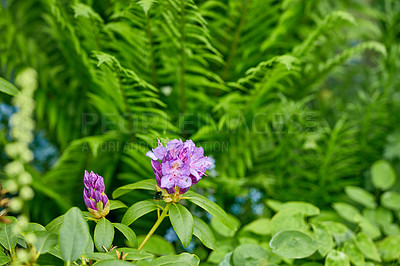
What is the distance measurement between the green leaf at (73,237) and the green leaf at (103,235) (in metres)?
0.08

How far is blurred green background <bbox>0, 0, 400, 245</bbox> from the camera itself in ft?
3.57

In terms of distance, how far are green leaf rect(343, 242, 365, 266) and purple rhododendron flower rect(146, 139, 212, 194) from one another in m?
0.45

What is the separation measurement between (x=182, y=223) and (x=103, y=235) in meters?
0.14

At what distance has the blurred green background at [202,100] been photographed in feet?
3.57

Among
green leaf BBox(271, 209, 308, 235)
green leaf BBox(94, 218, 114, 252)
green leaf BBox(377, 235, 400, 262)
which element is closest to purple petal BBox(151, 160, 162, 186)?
green leaf BBox(94, 218, 114, 252)

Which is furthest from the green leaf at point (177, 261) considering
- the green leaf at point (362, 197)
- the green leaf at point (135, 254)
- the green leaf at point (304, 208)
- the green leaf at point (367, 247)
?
the green leaf at point (362, 197)

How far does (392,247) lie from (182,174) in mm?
663

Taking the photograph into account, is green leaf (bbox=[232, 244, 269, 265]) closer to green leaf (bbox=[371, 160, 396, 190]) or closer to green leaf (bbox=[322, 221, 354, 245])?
green leaf (bbox=[322, 221, 354, 245])

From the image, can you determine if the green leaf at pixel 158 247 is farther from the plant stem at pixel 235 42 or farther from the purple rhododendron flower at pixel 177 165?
the plant stem at pixel 235 42

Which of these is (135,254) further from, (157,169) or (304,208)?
(304,208)

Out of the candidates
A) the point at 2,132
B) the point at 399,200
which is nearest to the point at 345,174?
the point at 399,200

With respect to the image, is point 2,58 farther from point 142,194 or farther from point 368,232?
point 368,232

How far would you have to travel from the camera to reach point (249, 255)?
758 mm

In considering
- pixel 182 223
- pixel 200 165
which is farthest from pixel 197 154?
pixel 182 223
